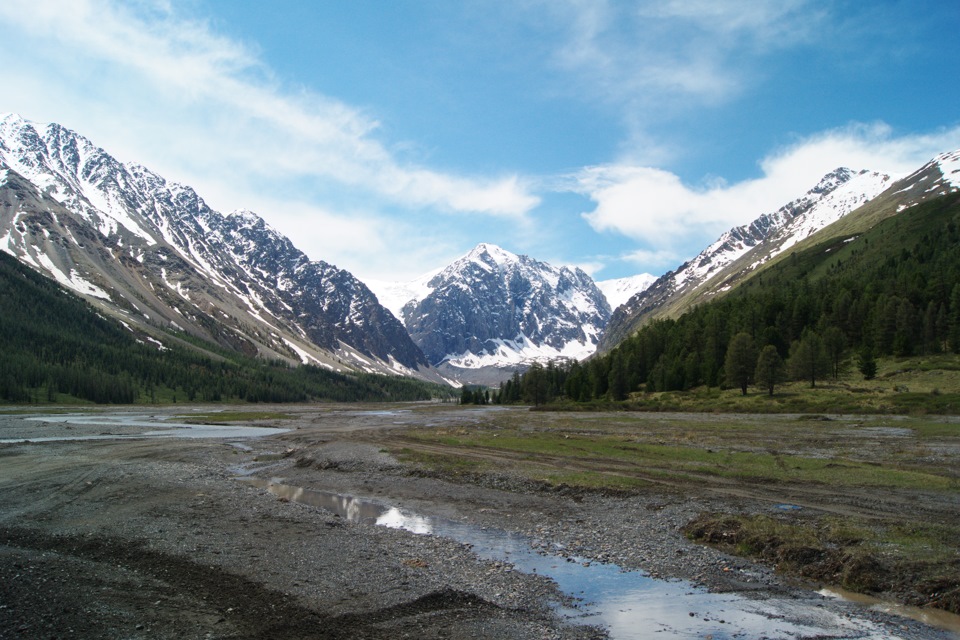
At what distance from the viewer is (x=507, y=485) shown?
101 ft

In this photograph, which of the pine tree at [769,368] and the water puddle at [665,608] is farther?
the pine tree at [769,368]

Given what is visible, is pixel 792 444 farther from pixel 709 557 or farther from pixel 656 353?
pixel 656 353

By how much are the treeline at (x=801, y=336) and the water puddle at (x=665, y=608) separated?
87.0 m

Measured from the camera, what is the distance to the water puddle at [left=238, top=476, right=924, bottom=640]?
12.4 metres

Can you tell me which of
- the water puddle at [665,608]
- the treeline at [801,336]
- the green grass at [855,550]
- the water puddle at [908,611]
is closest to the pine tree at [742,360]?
the treeline at [801,336]

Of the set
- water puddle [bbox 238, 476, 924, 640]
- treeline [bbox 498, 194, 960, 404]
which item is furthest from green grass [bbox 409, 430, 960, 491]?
treeline [bbox 498, 194, 960, 404]

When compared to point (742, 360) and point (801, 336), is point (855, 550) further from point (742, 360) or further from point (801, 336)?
point (801, 336)

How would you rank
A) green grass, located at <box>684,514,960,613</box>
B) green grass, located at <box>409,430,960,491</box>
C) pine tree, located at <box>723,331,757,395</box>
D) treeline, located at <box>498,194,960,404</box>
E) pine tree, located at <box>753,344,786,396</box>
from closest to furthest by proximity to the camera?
green grass, located at <box>684,514,960,613</box> → green grass, located at <box>409,430,960,491</box> → pine tree, located at <box>753,344,786,396</box> → treeline, located at <box>498,194,960,404</box> → pine tree, located at <box>723,331,757,395</box>

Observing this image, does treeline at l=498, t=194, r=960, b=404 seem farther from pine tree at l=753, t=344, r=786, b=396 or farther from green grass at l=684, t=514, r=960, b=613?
green grass at l=684, t=514, r=960, b=613

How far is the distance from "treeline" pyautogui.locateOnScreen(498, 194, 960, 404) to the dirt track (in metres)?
80.8

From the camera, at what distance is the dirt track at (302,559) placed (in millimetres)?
12555

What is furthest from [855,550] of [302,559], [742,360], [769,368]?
[742,360]

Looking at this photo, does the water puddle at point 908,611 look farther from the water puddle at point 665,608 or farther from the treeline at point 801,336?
the treeline at point 801,336

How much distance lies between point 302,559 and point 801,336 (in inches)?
4658
